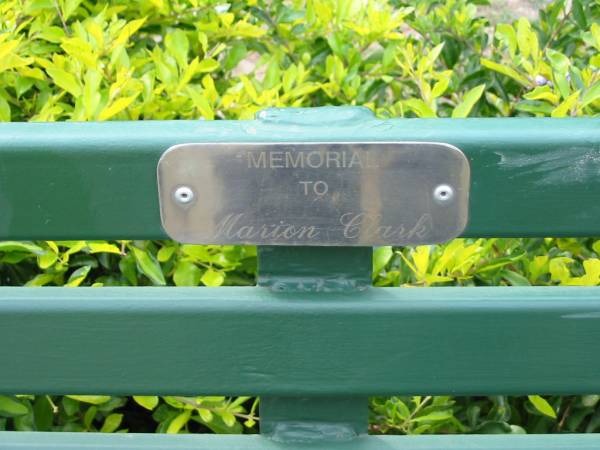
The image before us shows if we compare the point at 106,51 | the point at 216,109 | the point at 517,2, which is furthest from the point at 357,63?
the point at 517,2

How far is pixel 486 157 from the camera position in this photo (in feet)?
3.20

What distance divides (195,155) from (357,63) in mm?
1029

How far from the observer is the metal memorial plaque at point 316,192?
97 centimetres

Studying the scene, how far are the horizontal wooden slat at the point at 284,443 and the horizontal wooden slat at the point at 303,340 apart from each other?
0.28 ft

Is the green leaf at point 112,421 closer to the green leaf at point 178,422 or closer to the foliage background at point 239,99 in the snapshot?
the foliage background at point 239,99

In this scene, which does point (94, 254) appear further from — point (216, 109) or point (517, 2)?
point (517, 2)

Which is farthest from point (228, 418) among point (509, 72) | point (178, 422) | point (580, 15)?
point (580, 15)

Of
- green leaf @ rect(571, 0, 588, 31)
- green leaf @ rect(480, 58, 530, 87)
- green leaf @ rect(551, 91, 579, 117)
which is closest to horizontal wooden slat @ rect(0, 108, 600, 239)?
green leaf @ rect(551, 91, 579, 117)

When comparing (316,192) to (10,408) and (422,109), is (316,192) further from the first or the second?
(10,408)

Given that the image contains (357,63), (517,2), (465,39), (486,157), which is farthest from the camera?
(517,2)

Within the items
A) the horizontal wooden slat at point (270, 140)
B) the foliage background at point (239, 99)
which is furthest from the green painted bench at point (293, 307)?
the foliage background at point (239, 99)

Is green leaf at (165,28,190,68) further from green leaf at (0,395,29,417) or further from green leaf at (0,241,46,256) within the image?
green leaf at (0,395,29,417)

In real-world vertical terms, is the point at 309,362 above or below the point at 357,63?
below

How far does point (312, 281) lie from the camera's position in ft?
3.48
